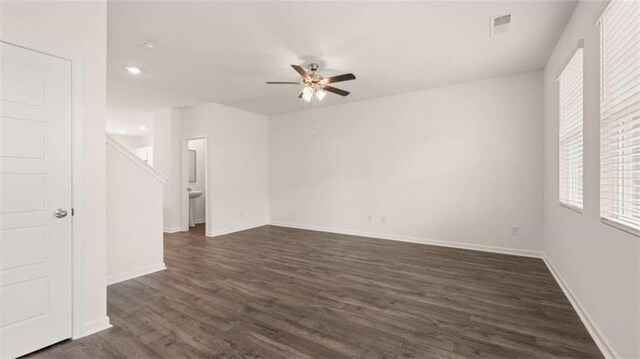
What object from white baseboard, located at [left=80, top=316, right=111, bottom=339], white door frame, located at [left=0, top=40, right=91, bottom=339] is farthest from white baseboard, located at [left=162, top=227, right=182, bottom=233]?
white door frame, located at [left=0, top=40, right=91, bottom=339]

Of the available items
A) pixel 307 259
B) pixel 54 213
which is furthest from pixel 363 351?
pixel 54 213

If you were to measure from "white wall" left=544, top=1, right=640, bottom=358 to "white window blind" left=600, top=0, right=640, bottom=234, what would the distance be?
0.34ft

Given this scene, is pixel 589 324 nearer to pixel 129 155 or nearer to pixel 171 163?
pixel 129 155

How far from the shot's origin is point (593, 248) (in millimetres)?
2102

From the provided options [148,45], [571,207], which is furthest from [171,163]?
[571,207]

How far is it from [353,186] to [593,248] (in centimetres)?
395

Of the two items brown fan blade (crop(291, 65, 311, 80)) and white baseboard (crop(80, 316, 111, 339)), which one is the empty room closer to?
white baseboard (crop(80, 316, 111, 339))

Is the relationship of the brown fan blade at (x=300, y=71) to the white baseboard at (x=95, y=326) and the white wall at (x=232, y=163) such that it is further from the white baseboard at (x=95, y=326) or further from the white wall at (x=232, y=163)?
the white wall at (x=232, y=163)

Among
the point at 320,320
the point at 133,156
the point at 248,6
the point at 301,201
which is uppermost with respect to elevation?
the point at 248,6

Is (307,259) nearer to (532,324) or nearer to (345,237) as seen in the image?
(345,237)

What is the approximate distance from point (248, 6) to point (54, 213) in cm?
229

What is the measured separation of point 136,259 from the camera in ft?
11.1

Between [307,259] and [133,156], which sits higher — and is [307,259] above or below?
below

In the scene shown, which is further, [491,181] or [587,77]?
[491,181]
